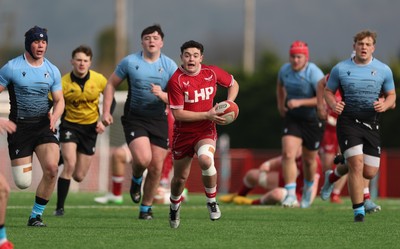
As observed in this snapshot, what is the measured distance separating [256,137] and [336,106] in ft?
69.3

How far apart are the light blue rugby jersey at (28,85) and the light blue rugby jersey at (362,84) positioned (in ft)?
11.2

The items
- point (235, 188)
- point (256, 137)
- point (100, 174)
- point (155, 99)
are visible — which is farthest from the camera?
point (256, 137)

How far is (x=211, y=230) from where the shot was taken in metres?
10.6

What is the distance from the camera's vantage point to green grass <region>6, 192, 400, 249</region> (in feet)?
30.1

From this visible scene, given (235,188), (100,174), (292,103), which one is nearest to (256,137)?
(235,188)

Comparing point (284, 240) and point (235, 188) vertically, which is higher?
point (284, 240)

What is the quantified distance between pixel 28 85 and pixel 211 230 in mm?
2637

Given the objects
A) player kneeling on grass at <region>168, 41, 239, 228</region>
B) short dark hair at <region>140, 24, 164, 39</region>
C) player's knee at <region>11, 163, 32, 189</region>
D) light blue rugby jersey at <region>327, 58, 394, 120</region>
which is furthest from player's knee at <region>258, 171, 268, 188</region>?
player's knee at <region>11, 163, 32, 189</region>

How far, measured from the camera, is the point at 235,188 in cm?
2755

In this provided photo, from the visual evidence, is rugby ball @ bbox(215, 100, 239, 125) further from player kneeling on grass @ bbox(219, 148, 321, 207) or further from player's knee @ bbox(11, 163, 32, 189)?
player kneeling on grass @ bbox(219, 148, 321, 207)

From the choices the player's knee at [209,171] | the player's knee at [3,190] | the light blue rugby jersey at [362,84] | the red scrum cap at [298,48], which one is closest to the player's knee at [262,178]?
the red scrum cap at [298,48]

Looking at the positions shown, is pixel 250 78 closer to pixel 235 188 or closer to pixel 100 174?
pixel 235 188

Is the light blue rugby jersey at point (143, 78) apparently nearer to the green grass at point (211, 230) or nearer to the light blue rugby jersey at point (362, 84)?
the green grass at point (211, 230)

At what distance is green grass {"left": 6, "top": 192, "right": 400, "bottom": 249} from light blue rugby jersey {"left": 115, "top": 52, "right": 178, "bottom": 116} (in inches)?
55.6
